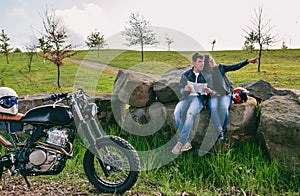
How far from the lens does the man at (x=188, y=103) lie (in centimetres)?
490

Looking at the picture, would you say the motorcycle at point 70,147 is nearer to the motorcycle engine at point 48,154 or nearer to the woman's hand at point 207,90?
the motorcycle engine at point 48,154

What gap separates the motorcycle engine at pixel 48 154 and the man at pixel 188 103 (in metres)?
1.68

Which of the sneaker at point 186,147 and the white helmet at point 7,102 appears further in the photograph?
the sneaker at point 186,147

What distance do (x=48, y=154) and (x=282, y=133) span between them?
309 centimetres

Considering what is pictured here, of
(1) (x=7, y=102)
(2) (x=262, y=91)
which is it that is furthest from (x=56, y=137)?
(2) (x=262, y=91)

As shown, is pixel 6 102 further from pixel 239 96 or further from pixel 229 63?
pixel 229 63

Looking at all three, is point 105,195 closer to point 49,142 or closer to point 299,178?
point 49,142

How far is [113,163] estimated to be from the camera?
405 centimetres

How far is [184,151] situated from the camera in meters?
5.07

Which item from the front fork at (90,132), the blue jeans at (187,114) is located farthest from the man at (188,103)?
the front fork at (90,132)

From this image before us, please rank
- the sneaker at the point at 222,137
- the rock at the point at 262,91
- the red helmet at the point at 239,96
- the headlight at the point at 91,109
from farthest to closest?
the rock at the point at 262,91 → the red helmet at the point at 239,96 → the sneaker at the point at 222,137 → the headlight at the point at 91,109

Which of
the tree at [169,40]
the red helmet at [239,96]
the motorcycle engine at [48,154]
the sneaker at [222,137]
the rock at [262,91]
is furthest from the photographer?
the rock at [262,91]

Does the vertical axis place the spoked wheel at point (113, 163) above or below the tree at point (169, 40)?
below

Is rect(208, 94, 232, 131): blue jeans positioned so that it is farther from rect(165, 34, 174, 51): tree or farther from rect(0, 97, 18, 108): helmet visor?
rect(0, 97, 18, 108): helmet visor
